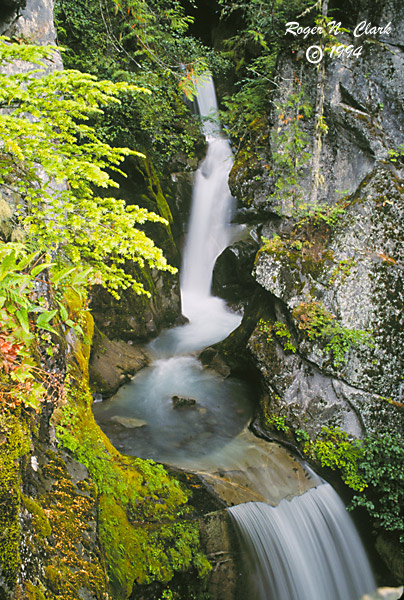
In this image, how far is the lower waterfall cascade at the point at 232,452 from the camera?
4.96 meters

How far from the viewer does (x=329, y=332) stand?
22.1ft

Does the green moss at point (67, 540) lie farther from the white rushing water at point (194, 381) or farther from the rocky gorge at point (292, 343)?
the white rushing water at point (194, 381)

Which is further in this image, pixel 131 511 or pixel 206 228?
pixel 206 228

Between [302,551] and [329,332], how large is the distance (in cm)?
345

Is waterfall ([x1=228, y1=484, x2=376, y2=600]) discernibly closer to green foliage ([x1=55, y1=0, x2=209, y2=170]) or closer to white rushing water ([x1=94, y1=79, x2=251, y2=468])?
white rushing water ([x1=94, y1=79, x2=251, y2=468])

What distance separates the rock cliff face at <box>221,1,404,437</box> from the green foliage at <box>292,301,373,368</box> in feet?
0.06

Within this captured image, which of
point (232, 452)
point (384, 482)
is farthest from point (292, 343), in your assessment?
point (384, 482)

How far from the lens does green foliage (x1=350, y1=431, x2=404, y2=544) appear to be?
5.52 meters

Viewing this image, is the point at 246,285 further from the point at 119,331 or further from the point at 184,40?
the point at 184,40

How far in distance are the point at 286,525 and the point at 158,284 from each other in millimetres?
6744

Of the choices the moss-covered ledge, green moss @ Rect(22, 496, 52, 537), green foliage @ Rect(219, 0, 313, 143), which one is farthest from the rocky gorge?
green moss @ Rect(22, 496, 52, 537)

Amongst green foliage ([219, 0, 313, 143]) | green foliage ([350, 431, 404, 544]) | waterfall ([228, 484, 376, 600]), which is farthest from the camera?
Result: green foliage ([219, 0, 313, 143])

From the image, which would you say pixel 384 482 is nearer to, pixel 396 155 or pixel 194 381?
pixel 194 381

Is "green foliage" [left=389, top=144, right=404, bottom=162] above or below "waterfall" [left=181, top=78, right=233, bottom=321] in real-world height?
above
